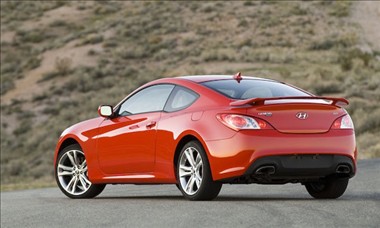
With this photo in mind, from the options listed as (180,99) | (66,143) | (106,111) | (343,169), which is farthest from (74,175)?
(343,169)

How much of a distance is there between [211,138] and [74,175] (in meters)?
3.17

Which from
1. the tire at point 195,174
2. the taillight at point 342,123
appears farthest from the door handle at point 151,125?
the taillight at point 342,123

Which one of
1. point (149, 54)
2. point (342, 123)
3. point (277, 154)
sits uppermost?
point (342, 123)

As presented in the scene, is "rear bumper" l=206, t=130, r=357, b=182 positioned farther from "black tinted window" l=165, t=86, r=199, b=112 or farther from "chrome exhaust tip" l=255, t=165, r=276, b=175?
"black tinted window" l=165, t=86, r=199, b=112

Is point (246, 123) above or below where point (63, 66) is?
above

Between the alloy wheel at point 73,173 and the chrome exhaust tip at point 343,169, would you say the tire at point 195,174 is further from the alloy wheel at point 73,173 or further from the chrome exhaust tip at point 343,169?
the alloy wheel at point 73,173

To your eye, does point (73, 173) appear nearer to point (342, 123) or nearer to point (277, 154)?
point (277, 154)

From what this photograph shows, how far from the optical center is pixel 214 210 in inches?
403

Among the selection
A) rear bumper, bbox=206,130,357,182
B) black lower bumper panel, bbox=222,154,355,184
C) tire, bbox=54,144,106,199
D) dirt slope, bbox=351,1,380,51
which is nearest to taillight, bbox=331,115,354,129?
rear bumper, bbox=206,130,357,182

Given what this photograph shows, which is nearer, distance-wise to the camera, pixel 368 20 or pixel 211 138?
pixel 211 138

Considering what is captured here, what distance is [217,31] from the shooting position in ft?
171

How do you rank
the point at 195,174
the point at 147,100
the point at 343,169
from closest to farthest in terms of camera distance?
the point at 343,169 < the point at 195,174 < the point at 147,100

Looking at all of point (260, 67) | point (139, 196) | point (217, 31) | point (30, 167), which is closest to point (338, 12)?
point (217, 31)

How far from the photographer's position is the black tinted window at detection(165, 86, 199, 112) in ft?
37.7
